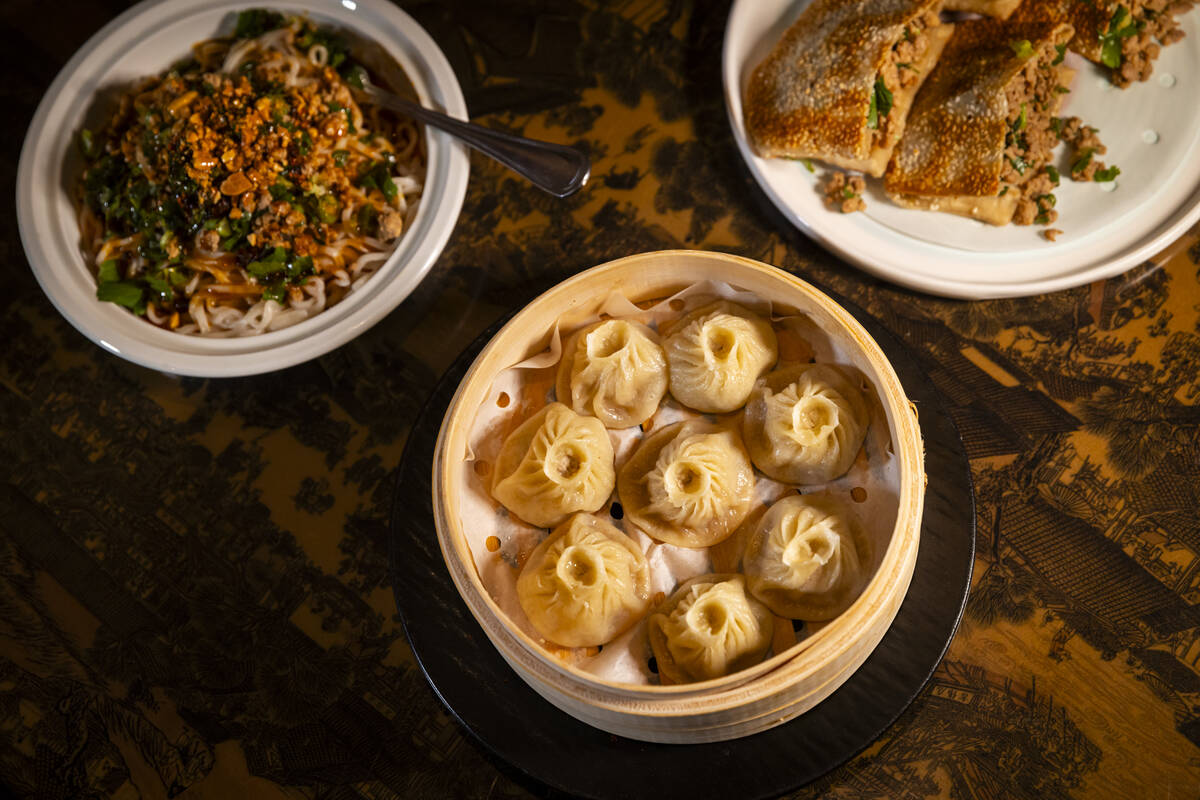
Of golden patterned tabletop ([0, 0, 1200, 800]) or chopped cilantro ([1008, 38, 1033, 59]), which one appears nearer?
golden patterned tabletop ([0, 0, 1200, 800])

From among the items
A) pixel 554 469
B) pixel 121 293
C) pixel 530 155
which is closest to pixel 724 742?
pixel 554 469

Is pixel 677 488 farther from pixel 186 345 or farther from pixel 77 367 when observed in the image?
pixel 77 367

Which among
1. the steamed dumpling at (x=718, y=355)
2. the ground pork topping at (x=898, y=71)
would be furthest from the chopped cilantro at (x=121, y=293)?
the ground pork topping at (x=898, y=71)

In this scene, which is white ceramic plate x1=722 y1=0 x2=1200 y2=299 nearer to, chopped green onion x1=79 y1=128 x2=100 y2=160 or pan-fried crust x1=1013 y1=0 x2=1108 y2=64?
pan-fried crust x1=1013 y1=0 x2=1108 y2=64

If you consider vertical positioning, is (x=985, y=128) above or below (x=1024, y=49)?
below

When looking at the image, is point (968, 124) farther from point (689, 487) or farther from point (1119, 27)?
point (689, 487)

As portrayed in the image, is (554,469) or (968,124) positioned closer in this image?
(554,469)

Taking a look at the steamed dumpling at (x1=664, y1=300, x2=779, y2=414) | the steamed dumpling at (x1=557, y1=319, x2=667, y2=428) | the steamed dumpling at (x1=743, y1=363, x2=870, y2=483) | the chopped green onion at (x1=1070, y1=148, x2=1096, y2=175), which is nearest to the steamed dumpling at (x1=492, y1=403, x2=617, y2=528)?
the steamed dumpling at (x1=557, y1=319, x2=667, y2=428)
